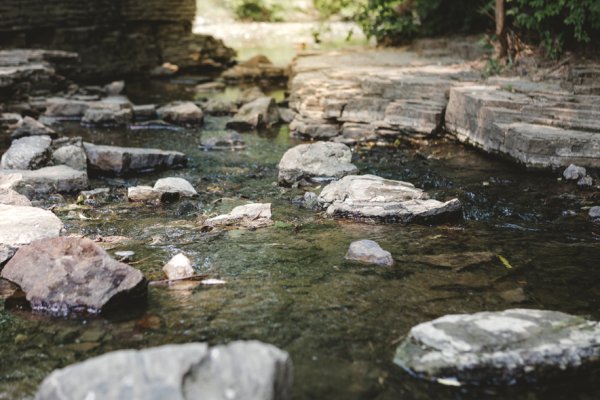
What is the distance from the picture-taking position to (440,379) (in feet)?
9.52

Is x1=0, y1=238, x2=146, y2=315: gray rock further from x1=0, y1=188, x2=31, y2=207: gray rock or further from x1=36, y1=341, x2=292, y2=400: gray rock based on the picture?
x1=0, y1=188, x2=31, y2=207: gray rock

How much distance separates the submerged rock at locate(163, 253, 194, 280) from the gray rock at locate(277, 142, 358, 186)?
279 centimetres

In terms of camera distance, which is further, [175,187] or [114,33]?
[114,33]

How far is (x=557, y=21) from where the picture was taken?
9.74 metres

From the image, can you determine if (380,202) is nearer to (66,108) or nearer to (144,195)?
(144,195)

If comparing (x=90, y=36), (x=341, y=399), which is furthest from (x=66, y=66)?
(x=341, y=399)

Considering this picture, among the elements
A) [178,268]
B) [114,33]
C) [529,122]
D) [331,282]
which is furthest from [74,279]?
[114,33]

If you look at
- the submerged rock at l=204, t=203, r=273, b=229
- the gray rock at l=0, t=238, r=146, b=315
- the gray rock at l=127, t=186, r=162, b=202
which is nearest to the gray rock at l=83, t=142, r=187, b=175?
the gray rock at l=127, t=186, r=162, b=202

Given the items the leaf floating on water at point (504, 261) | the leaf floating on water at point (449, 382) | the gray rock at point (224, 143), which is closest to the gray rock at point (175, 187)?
the gray rock at point (224, 143)

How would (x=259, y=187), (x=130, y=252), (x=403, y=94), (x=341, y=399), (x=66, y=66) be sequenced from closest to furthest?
(x=341, y=399) → (x=130, y=252) → (x=259, y=187) → (x=403, y=94) → (x=66, y=66)

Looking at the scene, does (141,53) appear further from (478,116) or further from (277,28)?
(478,116)

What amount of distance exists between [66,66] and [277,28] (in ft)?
48.2

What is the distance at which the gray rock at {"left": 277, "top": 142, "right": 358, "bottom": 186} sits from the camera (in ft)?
22.8

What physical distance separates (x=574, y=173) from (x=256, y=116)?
5.43 m
